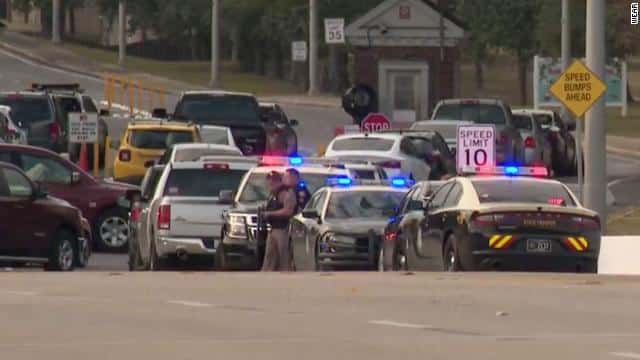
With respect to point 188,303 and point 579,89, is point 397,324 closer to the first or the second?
point 188,303

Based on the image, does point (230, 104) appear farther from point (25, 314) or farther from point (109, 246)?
point (25, 314)

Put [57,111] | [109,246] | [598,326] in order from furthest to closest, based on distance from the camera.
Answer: [57,111] → [109,246] → [598,326]

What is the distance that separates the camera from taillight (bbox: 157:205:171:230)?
77.9 ft

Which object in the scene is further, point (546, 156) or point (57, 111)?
point (546, 156)

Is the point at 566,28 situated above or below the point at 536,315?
above

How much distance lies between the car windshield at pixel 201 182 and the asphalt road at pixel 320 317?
155 inches

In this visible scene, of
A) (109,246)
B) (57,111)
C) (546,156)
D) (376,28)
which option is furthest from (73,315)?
(376,28)

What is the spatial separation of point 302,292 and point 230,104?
2522 centimetres

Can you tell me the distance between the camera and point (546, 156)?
4650 cm

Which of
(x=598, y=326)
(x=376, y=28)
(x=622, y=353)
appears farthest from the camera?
(x=376, y=28)

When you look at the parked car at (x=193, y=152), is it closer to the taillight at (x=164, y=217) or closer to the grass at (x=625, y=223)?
the grass at (x=625, y=223)

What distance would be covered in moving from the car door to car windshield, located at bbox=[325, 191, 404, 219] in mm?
1495

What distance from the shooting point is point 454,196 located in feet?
69.8

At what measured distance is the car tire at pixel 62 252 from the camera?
24.4 meters
